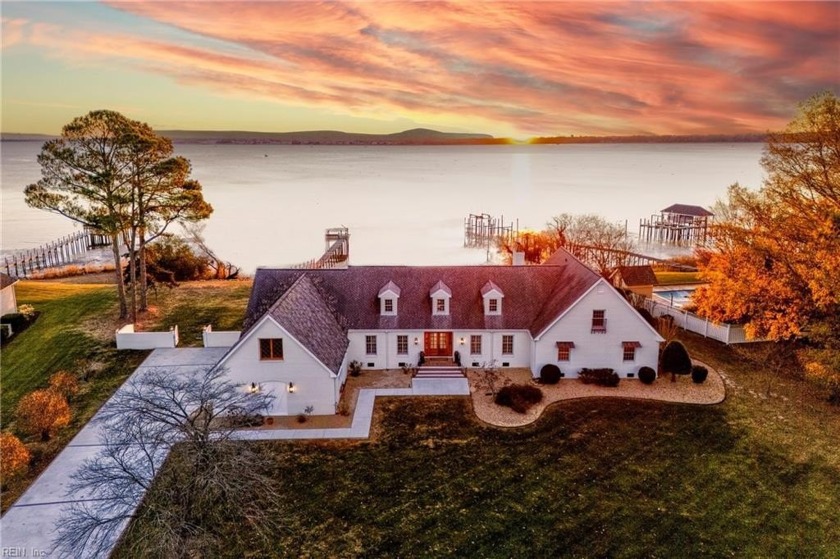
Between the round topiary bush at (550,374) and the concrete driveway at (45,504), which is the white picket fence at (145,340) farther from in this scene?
the round topiary bush at (550,374)

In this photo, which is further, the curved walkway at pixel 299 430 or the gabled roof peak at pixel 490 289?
the gabled roof peak at pixel 490 289

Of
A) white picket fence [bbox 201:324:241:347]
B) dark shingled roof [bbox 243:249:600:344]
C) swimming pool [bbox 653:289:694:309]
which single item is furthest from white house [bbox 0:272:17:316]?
swimming pool [bbox 653:289:694:309]

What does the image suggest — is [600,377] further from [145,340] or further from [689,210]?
[689,210]

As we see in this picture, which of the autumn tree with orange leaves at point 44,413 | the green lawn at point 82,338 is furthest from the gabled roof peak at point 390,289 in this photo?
the autumn tree with orange leaves at point 44,413

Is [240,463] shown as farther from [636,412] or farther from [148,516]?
[636,412]

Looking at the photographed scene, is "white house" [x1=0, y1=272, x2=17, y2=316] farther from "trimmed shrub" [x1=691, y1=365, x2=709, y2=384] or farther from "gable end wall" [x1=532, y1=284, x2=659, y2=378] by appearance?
"trimmed shrub" [x1=691, y1=365, x2=709, y2=384]

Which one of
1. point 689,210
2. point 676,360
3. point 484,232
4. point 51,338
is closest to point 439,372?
point 676,360

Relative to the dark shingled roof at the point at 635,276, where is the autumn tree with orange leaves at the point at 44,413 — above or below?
below
